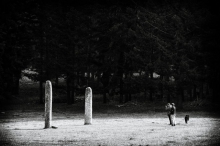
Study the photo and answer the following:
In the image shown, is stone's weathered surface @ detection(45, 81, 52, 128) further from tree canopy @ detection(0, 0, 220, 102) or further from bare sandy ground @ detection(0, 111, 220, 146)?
tree canopy @ detection(0, 0, 220, 102)

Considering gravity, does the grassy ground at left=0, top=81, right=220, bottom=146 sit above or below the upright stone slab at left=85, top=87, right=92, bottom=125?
below

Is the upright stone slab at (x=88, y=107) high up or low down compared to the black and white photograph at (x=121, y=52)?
down

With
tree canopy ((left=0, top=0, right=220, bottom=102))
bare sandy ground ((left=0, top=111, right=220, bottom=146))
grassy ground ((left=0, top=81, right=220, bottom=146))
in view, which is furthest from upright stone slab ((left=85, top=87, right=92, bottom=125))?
tree canopy ((left=0, top=0, right=220, bottom=102))

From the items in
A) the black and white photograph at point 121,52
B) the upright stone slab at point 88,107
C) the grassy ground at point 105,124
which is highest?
the black and white photograph at point 121,52

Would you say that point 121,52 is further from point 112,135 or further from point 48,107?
point 112,135

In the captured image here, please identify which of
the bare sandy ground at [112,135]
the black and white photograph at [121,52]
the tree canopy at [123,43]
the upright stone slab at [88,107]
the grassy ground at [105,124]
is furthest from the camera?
the tree canopy at [123,43]

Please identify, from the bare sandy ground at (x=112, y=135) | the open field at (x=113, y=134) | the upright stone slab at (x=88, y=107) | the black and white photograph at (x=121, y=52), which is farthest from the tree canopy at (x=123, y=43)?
the bare sandy ground at (x=112, y=135)

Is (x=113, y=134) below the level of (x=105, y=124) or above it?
above

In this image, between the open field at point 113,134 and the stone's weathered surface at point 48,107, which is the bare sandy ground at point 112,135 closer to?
the open field at point 113,134

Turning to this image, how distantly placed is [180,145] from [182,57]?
24848 mm

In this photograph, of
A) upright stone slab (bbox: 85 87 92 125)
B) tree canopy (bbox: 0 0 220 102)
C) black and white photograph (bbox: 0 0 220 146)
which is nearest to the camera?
upright stone slab (bbox: 85 87 92 125)

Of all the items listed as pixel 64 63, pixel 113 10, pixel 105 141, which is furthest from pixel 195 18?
pixel 105 141

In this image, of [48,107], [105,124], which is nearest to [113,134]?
[48,107]

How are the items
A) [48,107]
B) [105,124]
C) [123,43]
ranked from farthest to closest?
[123,43] < [105,124] < [48,107]
